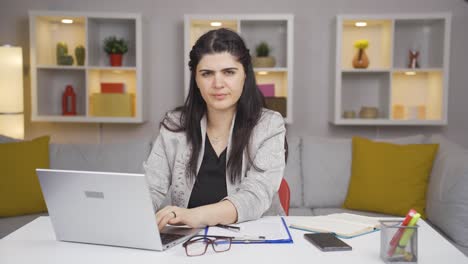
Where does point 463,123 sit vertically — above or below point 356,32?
below

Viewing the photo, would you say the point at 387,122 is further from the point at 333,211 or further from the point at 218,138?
the point at 218,138

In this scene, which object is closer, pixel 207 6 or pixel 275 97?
pixel 275 97

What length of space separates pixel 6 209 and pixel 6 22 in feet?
5.75

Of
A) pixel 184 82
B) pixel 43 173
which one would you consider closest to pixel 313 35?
pixel 184 82

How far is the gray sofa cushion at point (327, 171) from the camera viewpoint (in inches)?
125

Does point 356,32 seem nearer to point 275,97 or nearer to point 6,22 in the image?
point 275,97

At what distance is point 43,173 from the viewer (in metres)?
1.27

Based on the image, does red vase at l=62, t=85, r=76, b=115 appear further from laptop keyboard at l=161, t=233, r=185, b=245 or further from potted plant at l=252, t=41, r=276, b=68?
laptop keyboard at l=161, t=233, r=185, b=245

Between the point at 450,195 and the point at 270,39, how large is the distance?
1915mm

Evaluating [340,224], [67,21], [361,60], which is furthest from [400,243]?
[67,21]

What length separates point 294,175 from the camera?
3.23m

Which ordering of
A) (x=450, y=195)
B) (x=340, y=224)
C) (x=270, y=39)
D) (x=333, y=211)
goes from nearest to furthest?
1. (x=340, y=224)
2. (x=450, y=195)
3. (x=333, y=211)
4. (x=270, y=39)

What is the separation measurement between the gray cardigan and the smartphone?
301 mm

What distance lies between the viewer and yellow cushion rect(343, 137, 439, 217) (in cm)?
294
